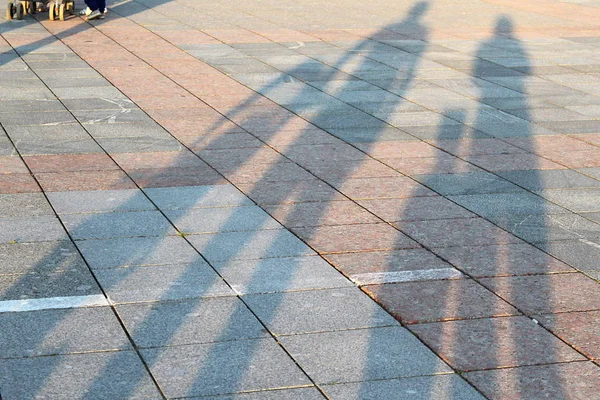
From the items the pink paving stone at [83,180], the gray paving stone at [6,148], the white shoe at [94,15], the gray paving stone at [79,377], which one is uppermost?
the gray paving stone at [79,377]

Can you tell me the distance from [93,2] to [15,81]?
5.76m

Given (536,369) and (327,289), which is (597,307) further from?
(327,289)

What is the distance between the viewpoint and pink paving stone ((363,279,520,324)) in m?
6.46

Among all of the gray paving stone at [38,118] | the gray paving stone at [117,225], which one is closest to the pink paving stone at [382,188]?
the gray paving stone at [117,225]

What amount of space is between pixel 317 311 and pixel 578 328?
1.68 meters

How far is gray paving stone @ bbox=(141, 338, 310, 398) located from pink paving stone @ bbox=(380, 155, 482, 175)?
4.27m

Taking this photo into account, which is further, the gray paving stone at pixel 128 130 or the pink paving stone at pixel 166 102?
the pink paving stone at pixel 166 102

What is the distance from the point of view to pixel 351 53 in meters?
16.4

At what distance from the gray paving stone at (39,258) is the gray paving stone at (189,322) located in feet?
2.87

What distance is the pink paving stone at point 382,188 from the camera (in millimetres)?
9000

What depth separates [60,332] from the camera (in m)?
5.95

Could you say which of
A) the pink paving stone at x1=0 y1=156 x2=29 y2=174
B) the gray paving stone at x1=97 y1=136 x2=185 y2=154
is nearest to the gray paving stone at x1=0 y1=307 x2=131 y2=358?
the pink paving stone at x1=0 y1=156 x2=29 y2=174

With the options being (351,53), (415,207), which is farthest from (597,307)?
(351,53)

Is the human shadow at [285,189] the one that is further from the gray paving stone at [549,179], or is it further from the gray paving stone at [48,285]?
the gray paving stone at [549,179]
